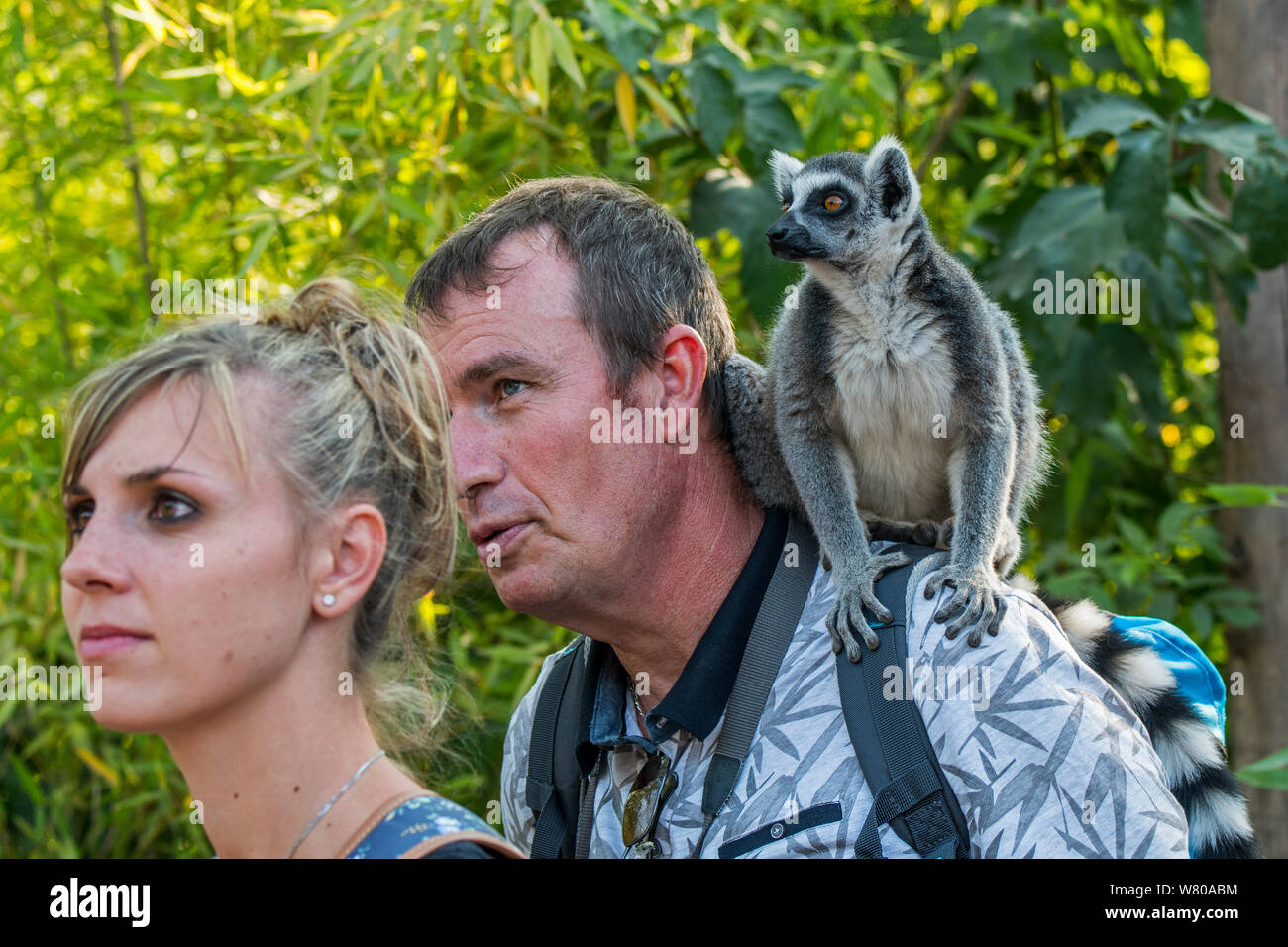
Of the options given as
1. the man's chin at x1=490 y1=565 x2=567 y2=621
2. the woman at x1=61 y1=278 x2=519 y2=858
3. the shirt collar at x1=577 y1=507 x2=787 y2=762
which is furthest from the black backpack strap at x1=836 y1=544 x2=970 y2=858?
the woman at x1=61 y1=278 x2=519 y2=858

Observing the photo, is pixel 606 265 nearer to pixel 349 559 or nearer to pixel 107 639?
pixel 349 559

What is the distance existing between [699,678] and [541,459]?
1.49ft

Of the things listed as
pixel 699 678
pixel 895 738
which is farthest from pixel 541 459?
pixel 895 738

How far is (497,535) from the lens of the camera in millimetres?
1954

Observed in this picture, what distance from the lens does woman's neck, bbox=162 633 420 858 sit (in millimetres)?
1237

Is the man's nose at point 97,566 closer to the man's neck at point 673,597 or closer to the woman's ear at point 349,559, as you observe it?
the woman's ear at point 349,559

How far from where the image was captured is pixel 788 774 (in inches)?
67.4

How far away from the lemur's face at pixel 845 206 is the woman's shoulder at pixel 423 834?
1420 mm

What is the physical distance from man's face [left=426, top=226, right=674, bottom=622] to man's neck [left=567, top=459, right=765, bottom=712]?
0.04 metres

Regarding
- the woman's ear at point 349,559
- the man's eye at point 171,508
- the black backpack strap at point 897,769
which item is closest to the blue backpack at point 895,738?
the black backpack strap at point 897,769

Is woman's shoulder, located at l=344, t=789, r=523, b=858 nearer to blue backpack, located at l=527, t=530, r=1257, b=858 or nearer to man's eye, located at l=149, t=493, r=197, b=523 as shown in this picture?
man's eye, located at l=149, t=493, r=197, b=523

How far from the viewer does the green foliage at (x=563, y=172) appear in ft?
9.52

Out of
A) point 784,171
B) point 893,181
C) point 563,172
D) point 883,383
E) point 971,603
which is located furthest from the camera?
point 563,172

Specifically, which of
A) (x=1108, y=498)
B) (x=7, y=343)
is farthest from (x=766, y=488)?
(x=7, y=343)
